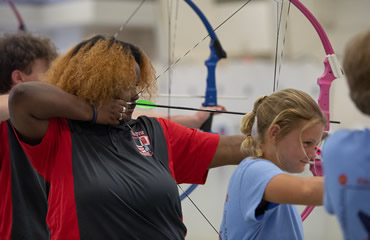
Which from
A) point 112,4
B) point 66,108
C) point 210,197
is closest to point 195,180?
point 66,108

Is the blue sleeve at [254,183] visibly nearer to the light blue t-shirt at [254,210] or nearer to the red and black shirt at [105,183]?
the light blue t-shirt at [254,210]

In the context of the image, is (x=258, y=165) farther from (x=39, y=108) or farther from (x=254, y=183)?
(x=39, y=108)

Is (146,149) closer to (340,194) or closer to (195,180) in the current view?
(195,180)

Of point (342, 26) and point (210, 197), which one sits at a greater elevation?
point (342, 26)

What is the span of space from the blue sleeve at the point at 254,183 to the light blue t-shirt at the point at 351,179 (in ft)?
0.78

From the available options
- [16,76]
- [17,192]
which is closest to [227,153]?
[17,192]

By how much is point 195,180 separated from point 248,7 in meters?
4.67

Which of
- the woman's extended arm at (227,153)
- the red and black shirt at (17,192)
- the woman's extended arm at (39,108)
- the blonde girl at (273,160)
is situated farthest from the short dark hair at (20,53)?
the blonde girl at (273,160)

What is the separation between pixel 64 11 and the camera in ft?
22.5

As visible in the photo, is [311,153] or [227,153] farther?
[227,153]

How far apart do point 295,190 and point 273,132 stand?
200 mm

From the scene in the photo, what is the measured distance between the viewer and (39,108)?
1293 mm

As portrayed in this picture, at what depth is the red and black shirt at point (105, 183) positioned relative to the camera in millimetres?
1278

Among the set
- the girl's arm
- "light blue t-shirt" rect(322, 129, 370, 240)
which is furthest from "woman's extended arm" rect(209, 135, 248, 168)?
"light blue t-shirt" rect(322, 129, 370, 240)
